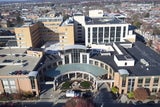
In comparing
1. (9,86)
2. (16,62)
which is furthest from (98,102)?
(16,62)

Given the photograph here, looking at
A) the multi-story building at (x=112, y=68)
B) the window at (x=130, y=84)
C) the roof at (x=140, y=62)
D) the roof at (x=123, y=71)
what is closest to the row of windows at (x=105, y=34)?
the roof at (x=140, y=62)

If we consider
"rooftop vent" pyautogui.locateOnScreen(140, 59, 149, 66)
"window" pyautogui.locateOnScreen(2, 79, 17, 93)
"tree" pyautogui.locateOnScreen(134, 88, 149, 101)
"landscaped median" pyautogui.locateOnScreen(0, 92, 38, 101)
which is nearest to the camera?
"tree" pyautogui.locateOnScreen(134, 88, 149, 101)

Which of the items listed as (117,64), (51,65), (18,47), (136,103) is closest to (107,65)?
(117,64)

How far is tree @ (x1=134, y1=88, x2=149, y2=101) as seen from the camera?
49.8 metres

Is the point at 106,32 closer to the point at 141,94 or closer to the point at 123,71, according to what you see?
the point at 123,71

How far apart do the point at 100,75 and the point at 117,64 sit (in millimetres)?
6853

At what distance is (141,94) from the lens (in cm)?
4988

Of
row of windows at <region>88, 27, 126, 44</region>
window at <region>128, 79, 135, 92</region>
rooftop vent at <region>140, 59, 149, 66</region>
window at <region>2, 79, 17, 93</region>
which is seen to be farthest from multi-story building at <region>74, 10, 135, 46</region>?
window at <region>2, 79, 17, 93</region>

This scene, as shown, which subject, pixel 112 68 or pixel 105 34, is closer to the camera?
pixel 112 68

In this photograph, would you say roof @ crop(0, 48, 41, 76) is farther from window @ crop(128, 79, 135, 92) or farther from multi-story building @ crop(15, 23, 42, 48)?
window @ crop(128, 79, 135, 92)

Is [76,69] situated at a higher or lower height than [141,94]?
higher

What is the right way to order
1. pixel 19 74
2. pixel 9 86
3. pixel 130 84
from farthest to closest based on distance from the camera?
pixel 9 86
pixel 19 74
pixel 130 84

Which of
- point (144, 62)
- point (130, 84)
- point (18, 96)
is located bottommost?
point (18, 96)

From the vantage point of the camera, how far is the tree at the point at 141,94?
49.8 metres
